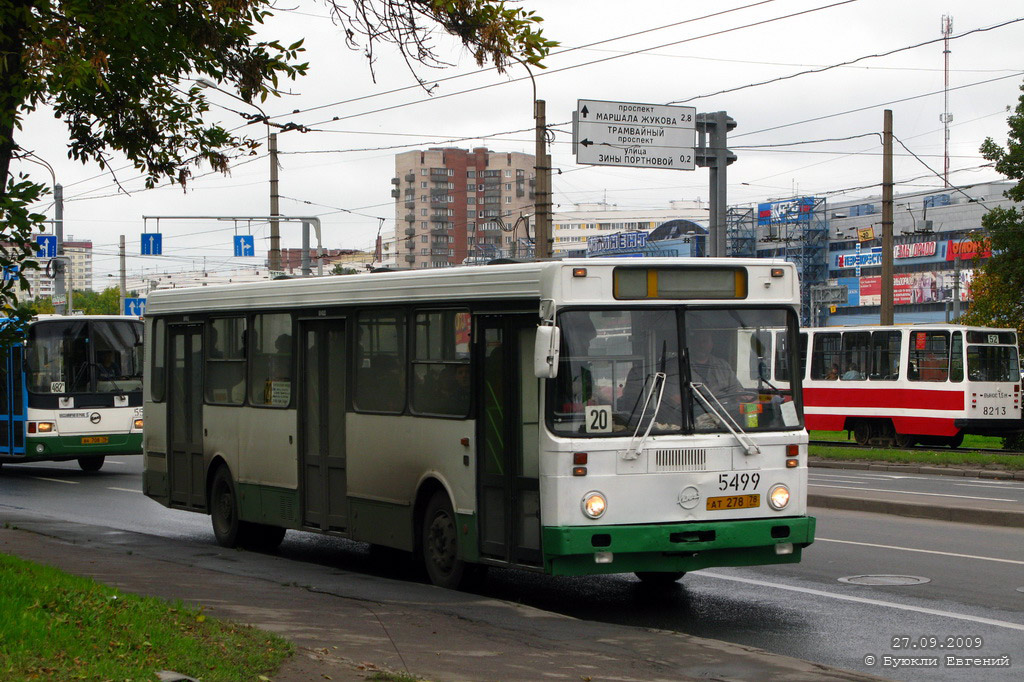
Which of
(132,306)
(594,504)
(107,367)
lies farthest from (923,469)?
(132,306)

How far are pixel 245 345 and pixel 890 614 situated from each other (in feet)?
24.8

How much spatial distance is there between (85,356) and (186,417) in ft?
34.4

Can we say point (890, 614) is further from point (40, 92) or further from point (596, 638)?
point (40, 92)

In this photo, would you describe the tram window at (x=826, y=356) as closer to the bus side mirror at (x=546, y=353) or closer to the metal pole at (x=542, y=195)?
the metal pole at (x=542, y=195)

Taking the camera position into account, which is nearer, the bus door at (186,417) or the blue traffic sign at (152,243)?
the bus door at (186,417)

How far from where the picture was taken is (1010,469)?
2456 centimetres

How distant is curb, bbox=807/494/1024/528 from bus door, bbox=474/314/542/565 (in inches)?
311

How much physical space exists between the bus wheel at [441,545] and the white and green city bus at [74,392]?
47.9 feet

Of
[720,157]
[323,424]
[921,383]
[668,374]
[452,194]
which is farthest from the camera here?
[452,194]

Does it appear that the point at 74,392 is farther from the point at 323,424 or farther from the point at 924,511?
the point at 924,511

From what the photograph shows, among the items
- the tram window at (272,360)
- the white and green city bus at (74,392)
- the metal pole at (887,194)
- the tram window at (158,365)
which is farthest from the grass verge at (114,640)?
A: the metal pole at (887,194)

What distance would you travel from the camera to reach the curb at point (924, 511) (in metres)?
16.1

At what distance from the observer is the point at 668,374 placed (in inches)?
407

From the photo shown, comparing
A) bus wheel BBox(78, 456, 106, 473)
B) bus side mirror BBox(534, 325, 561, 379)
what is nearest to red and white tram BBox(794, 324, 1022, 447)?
bus wheel BBox(78, 456, 106, 473)
